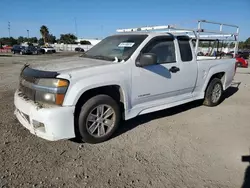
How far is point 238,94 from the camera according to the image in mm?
7469

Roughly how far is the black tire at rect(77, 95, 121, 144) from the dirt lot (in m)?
0.12

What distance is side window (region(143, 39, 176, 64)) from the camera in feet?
13.7

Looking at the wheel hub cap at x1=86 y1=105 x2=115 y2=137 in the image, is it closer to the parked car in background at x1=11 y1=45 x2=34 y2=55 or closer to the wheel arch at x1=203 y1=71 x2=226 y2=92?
the wheel arch at x1=203 y1=71 x2=226 y2=92

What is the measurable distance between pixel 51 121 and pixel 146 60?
180cm

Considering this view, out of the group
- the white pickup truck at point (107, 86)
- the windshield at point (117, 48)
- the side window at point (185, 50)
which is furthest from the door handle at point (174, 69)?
the windshield at point (117, 48)

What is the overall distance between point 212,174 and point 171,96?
1973 mm

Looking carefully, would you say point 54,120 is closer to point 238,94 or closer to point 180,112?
point 180,112

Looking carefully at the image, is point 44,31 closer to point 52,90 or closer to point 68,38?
point 68,38

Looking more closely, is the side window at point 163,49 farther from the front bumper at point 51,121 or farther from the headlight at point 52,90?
the front bumper at point 51,121

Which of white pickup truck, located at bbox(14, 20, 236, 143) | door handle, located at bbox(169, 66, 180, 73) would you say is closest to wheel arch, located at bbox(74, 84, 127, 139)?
white pickup truck, located at bbox(14, 20, 236, 143)

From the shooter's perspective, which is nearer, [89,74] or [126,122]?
[89,74]

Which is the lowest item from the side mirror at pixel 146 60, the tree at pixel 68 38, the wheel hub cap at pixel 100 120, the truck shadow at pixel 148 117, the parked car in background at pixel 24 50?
the truck shadow at pixel 148 117

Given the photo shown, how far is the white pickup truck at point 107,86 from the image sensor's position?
10.2ft

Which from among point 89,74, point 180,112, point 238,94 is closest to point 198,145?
point 180,112
